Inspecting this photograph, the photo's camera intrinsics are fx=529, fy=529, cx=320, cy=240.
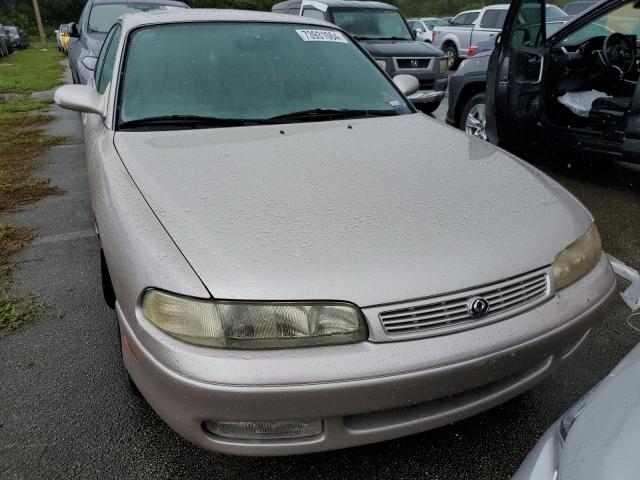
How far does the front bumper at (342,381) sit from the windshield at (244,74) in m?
1.22

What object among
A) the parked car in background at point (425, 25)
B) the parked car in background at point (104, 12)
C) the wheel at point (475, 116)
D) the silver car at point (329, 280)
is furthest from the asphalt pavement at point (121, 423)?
the parked car in background at point (425, 25)

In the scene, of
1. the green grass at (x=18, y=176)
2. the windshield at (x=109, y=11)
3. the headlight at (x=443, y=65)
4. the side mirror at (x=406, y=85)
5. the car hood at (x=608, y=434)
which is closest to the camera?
the car hood at (x=608, y=434)

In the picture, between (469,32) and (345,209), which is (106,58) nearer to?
(345,209)

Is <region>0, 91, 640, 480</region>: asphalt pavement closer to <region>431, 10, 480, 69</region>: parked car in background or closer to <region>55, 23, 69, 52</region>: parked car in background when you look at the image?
<region>55, 23, 69, 52</region>: parked car in background

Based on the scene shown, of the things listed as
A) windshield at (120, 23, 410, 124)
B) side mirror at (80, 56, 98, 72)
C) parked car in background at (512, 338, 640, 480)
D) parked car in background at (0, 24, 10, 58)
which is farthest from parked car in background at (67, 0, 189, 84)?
parked car in background at (0, 24, 10, 58)

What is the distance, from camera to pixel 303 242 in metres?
1.58

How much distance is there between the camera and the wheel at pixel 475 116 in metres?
5.11

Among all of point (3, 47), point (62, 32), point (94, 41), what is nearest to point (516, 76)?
point (94, 41)

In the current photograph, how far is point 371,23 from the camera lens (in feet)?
28.8

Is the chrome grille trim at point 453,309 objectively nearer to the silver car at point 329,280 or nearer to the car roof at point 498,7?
the silver car at point 329,280

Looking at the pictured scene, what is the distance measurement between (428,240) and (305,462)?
0.86m

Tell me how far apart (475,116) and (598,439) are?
4.59 meters

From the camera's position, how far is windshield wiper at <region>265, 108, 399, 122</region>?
2.54m

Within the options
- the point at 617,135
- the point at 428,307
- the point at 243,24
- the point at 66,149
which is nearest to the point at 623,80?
the point at 617,135
